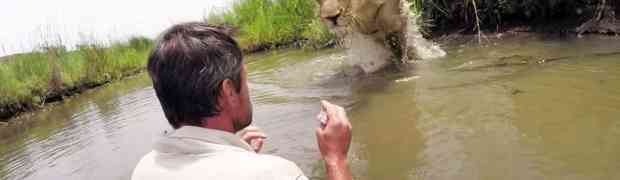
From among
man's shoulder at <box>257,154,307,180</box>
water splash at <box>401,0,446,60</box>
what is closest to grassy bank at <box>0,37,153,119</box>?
→ water splash at <box>401,0,446,60</box>

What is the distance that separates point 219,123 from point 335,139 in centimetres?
41

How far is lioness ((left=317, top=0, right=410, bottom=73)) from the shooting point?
6684 millimetres

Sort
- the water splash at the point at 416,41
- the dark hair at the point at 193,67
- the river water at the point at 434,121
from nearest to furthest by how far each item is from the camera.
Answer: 1. the dark hair at the point at 193,67
2. the river water at the point at 434,121
3. the water splash at the point at 416,41

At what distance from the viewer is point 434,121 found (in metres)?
4.56

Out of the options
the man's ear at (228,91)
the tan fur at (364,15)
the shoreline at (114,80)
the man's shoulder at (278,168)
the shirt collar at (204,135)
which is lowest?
the shoreline at (114,80)

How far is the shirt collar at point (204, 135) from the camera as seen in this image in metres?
1.59

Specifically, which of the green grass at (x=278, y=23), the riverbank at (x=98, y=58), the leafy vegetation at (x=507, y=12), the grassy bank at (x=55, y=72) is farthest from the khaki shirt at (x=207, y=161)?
the green grass at (x=278, y=23)

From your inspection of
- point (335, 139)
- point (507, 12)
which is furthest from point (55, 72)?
point (335, 139)

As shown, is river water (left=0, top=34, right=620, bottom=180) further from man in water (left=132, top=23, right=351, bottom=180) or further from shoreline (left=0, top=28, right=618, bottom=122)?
man in water (left=132, top=23, right=351, bottom=180)

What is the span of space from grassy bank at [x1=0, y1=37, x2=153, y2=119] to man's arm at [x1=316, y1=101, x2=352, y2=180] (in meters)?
9.23

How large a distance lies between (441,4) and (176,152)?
845 cm

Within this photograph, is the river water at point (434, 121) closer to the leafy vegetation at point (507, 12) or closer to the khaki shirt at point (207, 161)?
the leafy vegetation at point (507, 12)

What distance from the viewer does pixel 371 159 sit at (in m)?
3.97

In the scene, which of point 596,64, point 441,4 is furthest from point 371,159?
point 441,4
